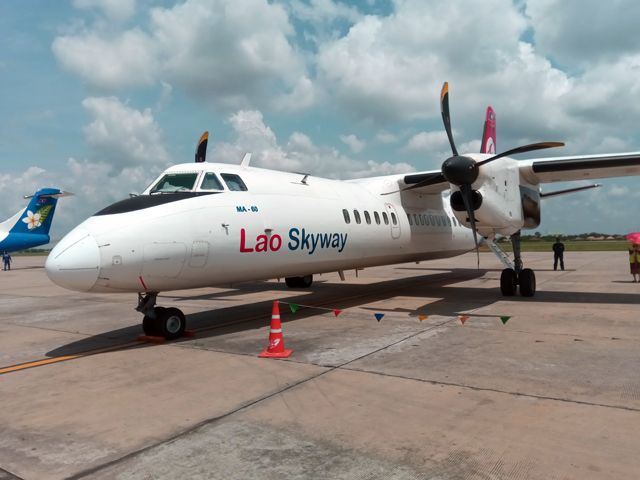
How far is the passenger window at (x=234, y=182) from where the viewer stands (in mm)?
8594

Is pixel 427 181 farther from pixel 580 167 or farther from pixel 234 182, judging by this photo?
pixel 234 182

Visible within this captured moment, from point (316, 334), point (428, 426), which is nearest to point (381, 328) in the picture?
point (316, 334)

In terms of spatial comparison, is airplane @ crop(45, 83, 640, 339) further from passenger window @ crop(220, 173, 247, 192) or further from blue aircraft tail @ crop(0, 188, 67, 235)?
blue aircraft tail @ crop(0, 188, 67, 235)

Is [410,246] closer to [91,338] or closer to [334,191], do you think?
[334,191]

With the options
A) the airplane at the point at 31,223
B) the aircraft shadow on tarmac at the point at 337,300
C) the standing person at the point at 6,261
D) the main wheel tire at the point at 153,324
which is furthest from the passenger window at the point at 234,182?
the standing person at the point at 6,261

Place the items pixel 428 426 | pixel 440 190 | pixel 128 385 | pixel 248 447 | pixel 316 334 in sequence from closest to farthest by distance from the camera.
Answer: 1. pixel 248 447
2. pixel 428 426
3. pixel 128 385
4. pixel 316 334
5. pixel 440 190

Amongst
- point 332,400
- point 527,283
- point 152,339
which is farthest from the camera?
point 527,283

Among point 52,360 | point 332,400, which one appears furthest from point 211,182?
point 332,400

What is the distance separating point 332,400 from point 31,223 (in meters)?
35.7

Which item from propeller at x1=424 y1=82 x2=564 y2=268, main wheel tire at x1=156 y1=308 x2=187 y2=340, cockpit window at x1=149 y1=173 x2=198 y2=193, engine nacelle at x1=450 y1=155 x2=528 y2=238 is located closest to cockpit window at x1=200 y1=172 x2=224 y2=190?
cockpit window at x1=149 y1=173 x2=198 y2=193

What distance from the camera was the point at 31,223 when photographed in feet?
111

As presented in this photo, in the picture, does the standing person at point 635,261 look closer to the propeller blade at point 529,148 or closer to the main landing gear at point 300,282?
the propeller blade at point 529,148

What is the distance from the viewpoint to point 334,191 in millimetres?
11445

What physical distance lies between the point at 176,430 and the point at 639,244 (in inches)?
745
